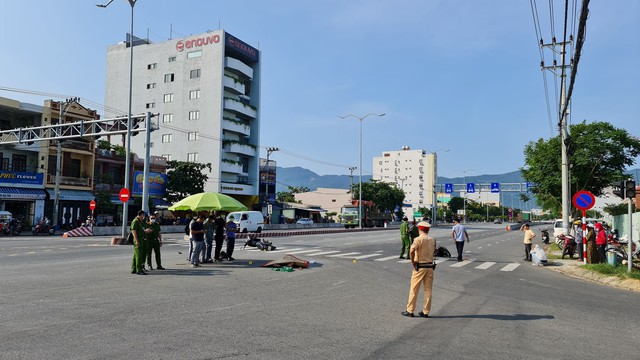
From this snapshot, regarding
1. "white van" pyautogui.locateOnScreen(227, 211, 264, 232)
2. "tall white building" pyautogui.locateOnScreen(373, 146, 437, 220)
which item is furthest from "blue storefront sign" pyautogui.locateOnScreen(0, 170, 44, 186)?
"tall white building" pyautogui.locateOnScreen(373, 146, 437, 220)

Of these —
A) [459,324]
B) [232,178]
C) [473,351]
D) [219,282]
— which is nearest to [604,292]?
[459,324]

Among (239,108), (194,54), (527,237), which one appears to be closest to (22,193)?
(239,108)

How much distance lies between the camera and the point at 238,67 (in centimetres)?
6544

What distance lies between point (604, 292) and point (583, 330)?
5344 mm

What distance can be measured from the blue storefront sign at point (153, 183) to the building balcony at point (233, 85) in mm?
18061

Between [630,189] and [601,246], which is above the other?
[630,189]

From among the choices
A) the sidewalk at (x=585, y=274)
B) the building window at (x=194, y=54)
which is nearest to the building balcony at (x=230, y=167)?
the building window at (x=194, y=54)

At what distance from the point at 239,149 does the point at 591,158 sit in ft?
144

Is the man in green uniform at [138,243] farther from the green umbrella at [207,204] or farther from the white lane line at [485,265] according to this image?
Answer: the white lane line at [485,265]

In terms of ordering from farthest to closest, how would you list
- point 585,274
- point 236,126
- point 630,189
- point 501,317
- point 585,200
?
point 236,126 < point 585,200 < point 585,274 < point 630,189 < point 501,317

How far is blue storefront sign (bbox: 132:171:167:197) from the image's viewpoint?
160 ft

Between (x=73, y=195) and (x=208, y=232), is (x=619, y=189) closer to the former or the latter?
(x=208, y=232)

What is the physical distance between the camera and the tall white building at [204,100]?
63.1 meters

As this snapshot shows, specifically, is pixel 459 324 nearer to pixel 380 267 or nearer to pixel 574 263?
pixel 380 267
